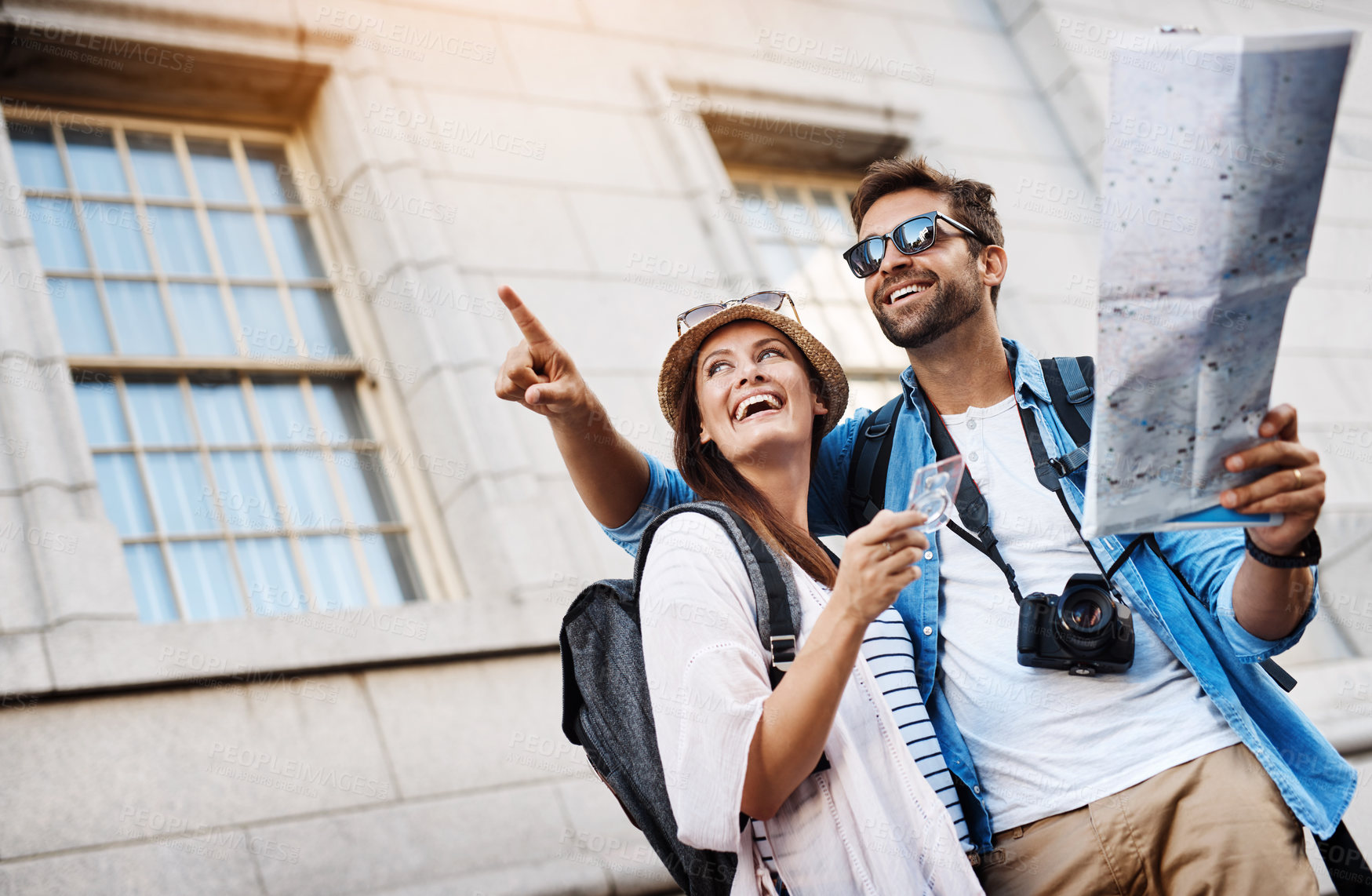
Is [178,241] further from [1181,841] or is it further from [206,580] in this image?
[1181,841]

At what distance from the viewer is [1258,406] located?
74.6 inches

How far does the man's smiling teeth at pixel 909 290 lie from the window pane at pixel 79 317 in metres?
4.01

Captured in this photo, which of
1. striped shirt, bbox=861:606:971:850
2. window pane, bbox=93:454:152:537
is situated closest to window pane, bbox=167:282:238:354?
window pane, bbox=93:454:152:537

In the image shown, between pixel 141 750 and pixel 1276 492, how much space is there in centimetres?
383

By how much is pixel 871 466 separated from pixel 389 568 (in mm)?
3159

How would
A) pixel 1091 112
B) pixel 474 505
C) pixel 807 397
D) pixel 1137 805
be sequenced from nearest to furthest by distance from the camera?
pixel 1137 805
pixel 807 397
pixel 474 505
pixel 1091 112

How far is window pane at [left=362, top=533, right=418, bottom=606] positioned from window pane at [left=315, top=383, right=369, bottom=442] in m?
0.57

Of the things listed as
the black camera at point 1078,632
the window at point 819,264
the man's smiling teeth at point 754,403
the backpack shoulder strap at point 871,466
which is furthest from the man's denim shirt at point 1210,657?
the window at point 819,264

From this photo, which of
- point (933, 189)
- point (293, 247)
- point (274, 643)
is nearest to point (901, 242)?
point (933, 189)

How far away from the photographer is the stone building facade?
4.23 metres

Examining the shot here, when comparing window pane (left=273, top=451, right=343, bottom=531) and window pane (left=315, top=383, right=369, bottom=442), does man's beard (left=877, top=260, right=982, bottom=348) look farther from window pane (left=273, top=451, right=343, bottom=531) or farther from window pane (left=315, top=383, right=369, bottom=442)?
window pane (left=315, top=383, right=369, bottom=442)

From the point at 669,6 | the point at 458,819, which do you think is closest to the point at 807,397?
the point at 458,819

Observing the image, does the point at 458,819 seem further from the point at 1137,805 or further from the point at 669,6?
the point at 669,6

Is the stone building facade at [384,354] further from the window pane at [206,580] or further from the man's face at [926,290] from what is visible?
the man's face at [926,290]
